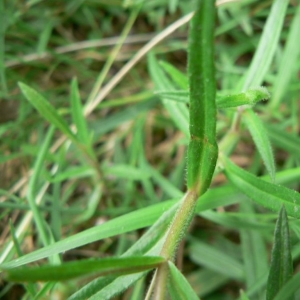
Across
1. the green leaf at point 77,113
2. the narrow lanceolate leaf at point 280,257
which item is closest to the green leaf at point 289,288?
the narrow lanceolate leaf at point 280,257

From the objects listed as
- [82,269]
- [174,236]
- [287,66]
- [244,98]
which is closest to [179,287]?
[174,236]

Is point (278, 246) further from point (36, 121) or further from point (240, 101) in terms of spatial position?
point (36, 121)

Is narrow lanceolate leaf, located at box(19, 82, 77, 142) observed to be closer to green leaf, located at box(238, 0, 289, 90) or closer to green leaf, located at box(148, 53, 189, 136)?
green leaf, located at box(148, 53, 189, 136)

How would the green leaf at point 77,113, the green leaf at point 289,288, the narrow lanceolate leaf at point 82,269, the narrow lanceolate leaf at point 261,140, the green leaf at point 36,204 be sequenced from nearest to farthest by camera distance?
1. the narrow lanceolate leaf at point 82,269
2. the green leaf at point 289,288
3. the narrow lanceolate leaf at point 261,140
4. the green leaf at point 36,204
5. the green leaf at point 77,113

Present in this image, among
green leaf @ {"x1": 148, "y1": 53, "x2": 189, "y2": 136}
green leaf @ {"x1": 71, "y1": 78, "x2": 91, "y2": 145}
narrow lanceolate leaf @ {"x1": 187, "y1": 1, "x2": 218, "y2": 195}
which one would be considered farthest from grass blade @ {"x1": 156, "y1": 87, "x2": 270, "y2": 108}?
green leaf @ {"x1": 71, "y1": 78, "x2": 91, "y2": 145}

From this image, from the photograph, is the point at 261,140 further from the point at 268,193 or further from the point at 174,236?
the point at 174,236

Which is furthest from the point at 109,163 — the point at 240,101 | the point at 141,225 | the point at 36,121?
the point at 240,101

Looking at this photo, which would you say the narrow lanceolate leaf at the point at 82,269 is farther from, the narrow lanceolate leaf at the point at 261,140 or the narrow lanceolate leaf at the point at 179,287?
the narrow lanceolate leaf at the point at 261,140

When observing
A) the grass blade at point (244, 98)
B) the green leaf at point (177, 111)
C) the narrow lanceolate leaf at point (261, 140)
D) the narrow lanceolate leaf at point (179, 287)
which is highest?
the grass blade at point (244, 98)
